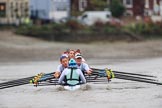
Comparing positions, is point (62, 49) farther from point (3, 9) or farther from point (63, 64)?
point (3, 9)

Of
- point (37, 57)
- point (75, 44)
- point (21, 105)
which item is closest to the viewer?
point (21, 105)

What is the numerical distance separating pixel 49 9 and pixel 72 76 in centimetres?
4344

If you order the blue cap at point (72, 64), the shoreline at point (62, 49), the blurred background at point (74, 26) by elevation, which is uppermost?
the blue cap at point (72, 64)

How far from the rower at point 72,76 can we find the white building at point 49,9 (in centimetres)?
4173

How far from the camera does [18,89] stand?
21.2 meters

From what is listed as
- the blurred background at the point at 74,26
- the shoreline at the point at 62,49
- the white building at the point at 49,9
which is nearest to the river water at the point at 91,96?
the shoreline at the point at 62,49

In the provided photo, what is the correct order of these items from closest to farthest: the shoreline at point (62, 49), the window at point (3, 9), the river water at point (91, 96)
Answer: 1. the river water at point (91, 96)
2. the shoreline at point (62, 49)
3. the window at point (3, 9)

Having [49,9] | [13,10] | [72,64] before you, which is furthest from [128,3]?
[72,64]

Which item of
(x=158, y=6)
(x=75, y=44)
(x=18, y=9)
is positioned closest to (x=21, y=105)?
(x=75, y=44)

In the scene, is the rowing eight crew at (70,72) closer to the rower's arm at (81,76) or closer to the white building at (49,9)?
the rower's arm at (81,76)

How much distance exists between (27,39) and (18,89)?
2445 cm

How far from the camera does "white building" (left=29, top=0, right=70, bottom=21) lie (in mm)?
62281

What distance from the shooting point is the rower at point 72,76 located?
19.9m

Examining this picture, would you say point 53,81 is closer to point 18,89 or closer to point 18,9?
point 18,89
